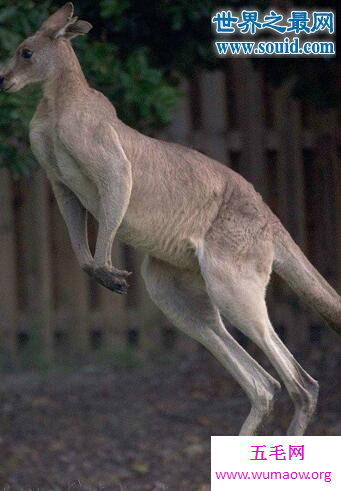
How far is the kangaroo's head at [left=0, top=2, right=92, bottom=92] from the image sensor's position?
4.97 m

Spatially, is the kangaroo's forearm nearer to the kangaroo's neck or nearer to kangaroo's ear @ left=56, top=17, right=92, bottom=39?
the kangaroo's neck

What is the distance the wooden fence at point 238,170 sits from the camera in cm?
855

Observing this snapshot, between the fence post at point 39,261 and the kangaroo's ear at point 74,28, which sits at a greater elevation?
the kangaroo's ear at point 74,28

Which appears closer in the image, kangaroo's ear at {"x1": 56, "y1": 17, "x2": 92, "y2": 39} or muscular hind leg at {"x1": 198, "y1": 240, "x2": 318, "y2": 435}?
kangaroo's ear at {"x1": 56, "y1": 17, "x2": 92, "y2": 39}

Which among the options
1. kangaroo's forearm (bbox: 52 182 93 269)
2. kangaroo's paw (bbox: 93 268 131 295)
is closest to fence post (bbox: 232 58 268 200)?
kangaroo's forearm (bbox: 52 182 93 269)

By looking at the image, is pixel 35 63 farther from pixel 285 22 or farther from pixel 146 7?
pixel 285 22

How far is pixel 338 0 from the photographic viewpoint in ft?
22.3

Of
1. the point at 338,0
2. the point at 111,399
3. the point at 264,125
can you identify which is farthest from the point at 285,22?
the point at 111,399

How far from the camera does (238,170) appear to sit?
29.3 feet

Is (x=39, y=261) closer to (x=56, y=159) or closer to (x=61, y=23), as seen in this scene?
(x=56, y=159)

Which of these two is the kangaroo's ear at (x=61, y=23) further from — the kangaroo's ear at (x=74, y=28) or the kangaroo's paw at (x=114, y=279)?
the kangaroo's paw at (x=114, y=279)

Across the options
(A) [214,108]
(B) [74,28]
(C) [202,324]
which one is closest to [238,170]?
(A) [214,108]

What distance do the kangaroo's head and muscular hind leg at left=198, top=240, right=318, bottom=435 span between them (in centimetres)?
115

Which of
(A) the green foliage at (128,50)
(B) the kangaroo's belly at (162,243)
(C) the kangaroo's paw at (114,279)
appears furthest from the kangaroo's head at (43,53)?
(C) the kangaroo's paw at (114,279)
